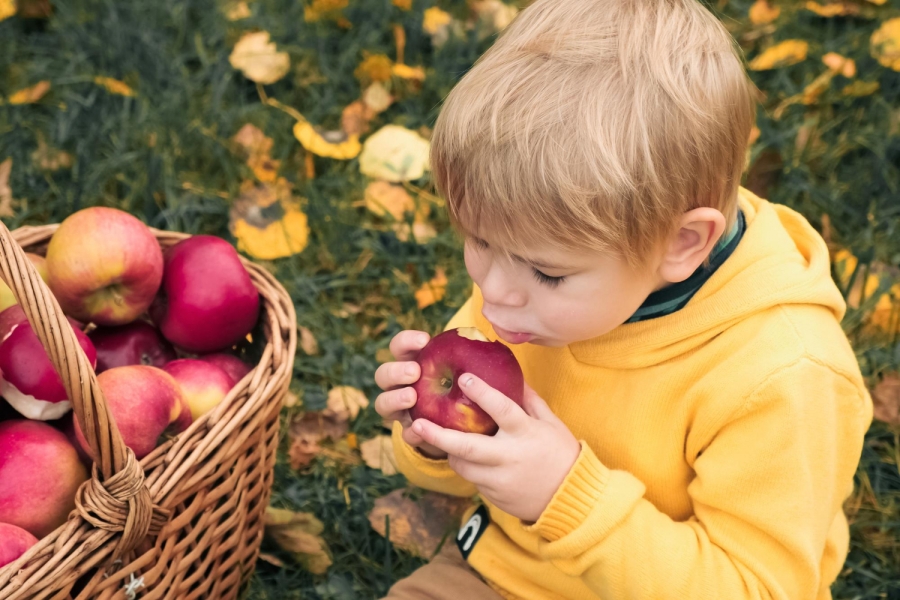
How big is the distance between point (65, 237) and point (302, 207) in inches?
27.9

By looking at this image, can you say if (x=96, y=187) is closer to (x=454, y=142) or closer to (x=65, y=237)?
(x=65, y=237)

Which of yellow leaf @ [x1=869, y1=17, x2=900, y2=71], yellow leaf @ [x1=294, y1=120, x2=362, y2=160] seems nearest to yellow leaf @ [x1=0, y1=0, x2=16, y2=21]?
yellow leaf @ [x1=294, y1=120, x2=362, y2=160]

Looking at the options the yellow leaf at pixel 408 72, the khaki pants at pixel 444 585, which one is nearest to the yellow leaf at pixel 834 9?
the yellow leaf at pixel 408 72

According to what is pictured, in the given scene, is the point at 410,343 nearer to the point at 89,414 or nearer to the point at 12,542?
the point at 89,414

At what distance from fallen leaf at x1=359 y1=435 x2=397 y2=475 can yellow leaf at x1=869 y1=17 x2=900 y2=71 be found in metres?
1.51

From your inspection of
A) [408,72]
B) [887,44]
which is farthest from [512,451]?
[887,44]

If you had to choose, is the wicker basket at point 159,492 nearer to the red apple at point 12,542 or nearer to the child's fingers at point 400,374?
the red apple at point 12,542

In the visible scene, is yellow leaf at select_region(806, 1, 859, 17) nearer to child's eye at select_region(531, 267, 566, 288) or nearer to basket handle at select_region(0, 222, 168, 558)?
child's eye at select_region(531, 267, 566, 288)

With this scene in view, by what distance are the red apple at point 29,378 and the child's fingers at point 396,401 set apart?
392 millimetres

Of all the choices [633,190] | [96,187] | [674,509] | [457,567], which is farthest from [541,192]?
[96,187]

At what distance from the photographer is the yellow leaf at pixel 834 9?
7.66ft

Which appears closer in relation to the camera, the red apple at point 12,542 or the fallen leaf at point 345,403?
the red apple at point 12,542

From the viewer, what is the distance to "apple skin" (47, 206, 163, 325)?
1287mm

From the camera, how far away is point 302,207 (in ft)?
6.45
